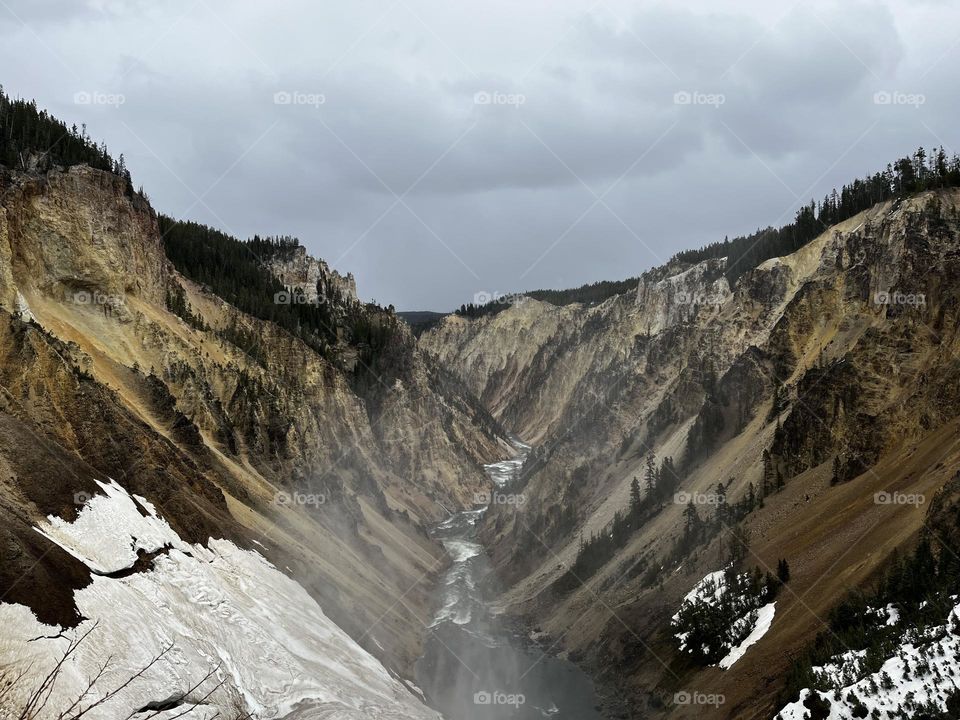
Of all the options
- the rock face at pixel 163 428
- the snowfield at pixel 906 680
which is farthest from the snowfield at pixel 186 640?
the snowfield at pixel 906 680

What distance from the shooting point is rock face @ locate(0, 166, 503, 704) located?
76.1 feet

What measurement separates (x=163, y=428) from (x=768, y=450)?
Result: 3285cm

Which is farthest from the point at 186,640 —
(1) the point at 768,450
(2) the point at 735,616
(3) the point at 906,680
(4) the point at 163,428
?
(1) the point at 768,450

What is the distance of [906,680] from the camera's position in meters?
18.3

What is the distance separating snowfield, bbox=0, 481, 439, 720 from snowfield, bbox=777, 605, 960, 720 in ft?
41.1

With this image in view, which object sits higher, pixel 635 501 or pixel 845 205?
pixel 845 205

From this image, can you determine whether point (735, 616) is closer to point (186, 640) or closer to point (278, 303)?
point (186, 640)

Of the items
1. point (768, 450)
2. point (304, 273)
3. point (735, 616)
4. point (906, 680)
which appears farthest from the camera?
point (304, 273)

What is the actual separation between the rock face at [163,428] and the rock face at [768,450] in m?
10.9

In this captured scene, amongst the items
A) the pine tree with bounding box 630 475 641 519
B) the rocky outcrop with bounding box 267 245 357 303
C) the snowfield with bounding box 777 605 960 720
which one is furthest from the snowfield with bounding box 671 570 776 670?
the rocky outcrop with bounding box 267 245 357 303

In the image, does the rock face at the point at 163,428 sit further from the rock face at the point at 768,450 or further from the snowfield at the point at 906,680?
the snowfield at the point at 906,680

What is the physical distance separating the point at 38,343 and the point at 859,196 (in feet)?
260

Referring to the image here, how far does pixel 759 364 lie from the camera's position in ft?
206

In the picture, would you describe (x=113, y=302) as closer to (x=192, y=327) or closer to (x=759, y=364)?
(x=192, y=327)
